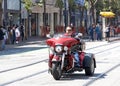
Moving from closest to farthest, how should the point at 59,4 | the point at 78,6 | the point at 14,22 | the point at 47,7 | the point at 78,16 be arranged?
the point at 14,22 < the point at 59,4 < the point at 47,7 < the point at 78,6 < the point at 78,16

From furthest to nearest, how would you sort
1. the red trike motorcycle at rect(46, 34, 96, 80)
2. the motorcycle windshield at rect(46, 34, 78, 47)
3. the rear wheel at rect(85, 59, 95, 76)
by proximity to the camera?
the rear wheel at rect(85, 59, 95, 76) < the motorcycle windshield at rect(46, 34, 78, 47) < the red trike motorcycle at rect(46, 34, 96, 80)

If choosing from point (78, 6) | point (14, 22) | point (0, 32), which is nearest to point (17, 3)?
point (14, 22)

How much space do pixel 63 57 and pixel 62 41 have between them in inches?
22.2

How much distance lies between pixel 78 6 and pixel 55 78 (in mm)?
62741

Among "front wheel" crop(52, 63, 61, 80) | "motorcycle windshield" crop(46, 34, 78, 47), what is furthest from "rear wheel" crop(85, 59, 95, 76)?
"front wheel" crop(52, 63, 61, 80)

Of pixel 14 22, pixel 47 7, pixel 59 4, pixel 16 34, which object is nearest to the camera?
pixel 16 34

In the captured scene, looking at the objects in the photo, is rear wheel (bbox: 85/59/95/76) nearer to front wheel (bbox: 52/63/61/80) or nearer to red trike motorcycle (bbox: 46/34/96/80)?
red trike motorcycle (bbox: 46/34/96/80)

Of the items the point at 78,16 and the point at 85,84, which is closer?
the point at 85,84

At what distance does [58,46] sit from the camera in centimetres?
1606

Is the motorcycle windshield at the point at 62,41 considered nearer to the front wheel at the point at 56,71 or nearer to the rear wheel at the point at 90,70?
the front wheel at the point at 56,71

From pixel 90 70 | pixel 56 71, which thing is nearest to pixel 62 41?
pixel 56 71

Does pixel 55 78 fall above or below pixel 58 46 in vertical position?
below

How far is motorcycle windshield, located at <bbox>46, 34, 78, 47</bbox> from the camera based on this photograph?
53.0 feet

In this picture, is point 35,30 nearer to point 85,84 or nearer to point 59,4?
point 59,4
